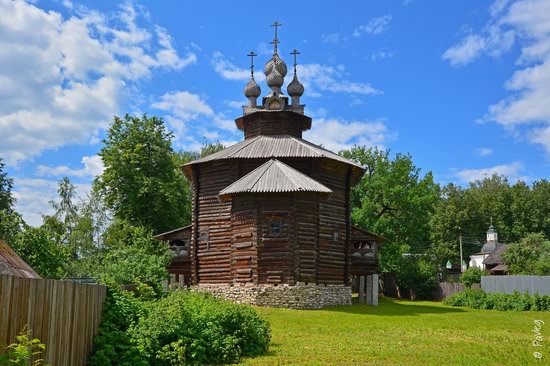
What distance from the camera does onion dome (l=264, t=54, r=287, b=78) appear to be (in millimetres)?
40069

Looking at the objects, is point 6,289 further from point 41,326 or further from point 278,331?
point 278,331

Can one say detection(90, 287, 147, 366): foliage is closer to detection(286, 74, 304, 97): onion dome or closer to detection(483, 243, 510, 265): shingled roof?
detection(286, 74, 304, 97): onion dome

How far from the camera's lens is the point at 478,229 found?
82.8 m

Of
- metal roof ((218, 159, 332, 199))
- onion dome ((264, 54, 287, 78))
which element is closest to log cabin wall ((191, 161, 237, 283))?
metal roof ((218, 159, 332, 199))

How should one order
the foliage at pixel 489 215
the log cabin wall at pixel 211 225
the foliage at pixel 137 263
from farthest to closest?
the foliage at pixel 489 215, the log cabin wall at pixel 211 225, the foliage at pixel 137 263

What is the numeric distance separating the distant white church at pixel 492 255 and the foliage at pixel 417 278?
1606 centimetres

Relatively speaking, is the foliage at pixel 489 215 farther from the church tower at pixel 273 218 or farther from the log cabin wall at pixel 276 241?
the log cabin wall at pixel 276 241

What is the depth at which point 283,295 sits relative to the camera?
28.6 metres

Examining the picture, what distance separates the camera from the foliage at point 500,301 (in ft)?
113

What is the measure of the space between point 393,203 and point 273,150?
74.6 ft

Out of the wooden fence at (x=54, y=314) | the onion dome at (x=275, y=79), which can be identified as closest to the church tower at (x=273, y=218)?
the onion dome at (x=275, y=79)

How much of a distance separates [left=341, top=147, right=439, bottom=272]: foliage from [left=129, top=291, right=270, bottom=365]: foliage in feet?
126

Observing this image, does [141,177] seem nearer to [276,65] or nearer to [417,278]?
[276,65]

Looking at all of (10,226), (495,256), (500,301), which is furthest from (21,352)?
(495,256)
